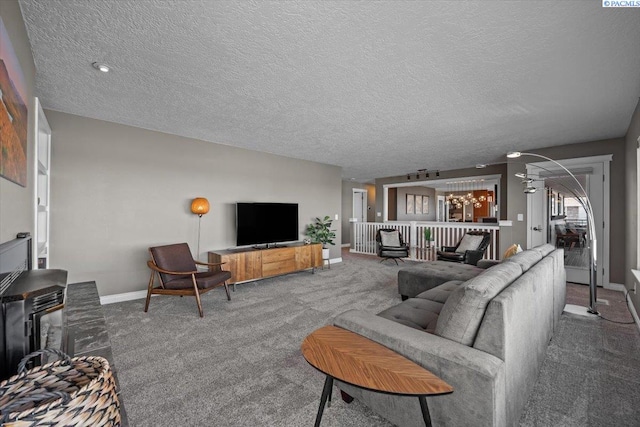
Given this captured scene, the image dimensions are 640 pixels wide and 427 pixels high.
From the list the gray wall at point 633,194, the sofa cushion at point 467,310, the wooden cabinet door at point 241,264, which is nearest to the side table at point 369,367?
the sofa cushion at point 467,310

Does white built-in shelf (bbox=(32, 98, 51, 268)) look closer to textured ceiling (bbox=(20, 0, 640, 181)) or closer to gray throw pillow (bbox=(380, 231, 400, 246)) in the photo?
textured ceiling (bbox=(20, 0, 640, 181))

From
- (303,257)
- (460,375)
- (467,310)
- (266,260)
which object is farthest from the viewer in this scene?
(303,257)

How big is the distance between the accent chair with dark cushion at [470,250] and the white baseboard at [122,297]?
5.34 meters

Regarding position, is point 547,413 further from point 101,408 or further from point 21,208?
point 21,208

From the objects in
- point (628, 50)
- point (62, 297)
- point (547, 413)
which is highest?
point (628, 50)

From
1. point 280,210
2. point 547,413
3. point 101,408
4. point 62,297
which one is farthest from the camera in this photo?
point 280,210

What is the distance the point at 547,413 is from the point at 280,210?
173 inches

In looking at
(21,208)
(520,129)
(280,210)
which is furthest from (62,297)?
(520,129)

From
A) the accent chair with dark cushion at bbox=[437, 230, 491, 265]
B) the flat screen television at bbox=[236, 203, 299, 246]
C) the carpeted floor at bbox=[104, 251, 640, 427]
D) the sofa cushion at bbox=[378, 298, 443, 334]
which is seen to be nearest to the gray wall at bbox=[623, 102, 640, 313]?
the carpeted floor at bbox=[104, 251, 640, 427]

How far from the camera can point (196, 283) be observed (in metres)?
3.32

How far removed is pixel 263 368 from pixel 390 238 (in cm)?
532

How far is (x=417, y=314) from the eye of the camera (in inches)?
86.3

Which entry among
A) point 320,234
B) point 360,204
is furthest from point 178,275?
point 360,204

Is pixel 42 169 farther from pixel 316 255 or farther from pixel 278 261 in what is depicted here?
pixel 316 255
